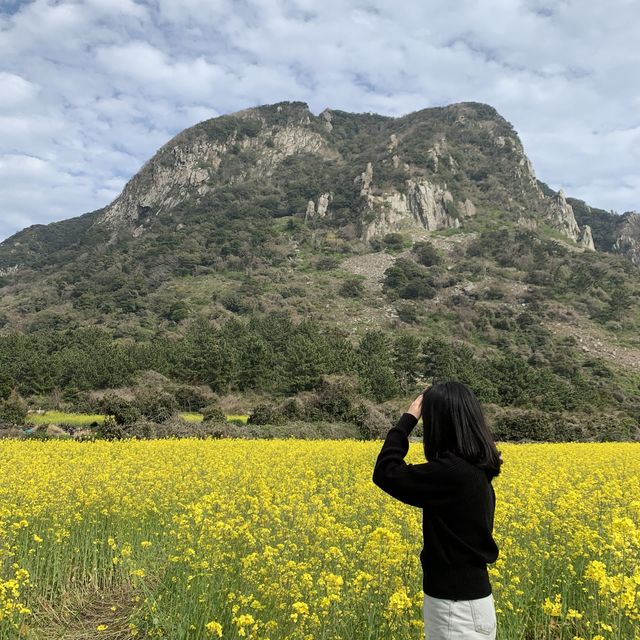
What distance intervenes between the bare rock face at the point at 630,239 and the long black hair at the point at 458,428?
144671 millimetres

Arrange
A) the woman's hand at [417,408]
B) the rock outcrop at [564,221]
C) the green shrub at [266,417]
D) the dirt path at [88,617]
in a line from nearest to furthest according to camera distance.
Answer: the woman's hand at [417,408] < the dirt path at [88,617] < the green shrub at [266,417] < the rock outcrop at [564,221]

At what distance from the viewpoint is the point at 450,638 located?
262cm

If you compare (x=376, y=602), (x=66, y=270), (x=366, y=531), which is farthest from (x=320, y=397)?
(x=66, y=270)

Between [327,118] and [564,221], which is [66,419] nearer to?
[564,221]

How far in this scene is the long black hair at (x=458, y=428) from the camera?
2736mm

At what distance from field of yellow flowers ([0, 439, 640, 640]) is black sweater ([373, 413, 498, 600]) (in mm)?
681

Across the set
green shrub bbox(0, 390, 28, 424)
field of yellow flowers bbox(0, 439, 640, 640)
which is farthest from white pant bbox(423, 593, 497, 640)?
green shrub bbox(0, 390, 28, 424)

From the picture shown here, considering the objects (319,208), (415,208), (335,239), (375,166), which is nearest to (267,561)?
(335,239)

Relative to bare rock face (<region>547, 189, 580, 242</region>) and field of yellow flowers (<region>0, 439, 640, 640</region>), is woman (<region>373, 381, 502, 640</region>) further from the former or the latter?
bare rock face (<region>547, 189, 580, 242</region>)

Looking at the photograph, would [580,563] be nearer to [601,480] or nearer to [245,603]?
[245,603]

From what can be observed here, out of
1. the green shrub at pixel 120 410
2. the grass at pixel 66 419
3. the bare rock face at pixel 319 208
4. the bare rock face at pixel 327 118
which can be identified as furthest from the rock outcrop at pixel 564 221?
the green shrub at pixel 120 410

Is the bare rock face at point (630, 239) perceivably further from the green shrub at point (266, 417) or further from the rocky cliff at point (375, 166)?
the green shrub at point (266, 417)

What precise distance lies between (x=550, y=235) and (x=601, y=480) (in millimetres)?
104530

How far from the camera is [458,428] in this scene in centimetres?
275
